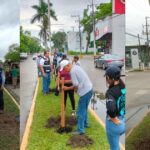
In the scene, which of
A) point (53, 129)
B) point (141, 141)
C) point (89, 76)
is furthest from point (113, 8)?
point (141, 141)

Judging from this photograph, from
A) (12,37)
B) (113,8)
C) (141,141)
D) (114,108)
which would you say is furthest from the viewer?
(141,141)

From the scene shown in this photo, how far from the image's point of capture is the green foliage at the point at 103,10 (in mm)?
4600

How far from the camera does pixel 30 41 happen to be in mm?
4383

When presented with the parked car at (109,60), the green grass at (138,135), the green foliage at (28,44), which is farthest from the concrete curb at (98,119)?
the green grass at (138,135)

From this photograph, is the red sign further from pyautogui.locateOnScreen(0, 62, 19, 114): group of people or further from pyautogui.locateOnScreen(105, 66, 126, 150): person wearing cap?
pyautogui.locateOnScreen(0, 62, 19, 114): group of people

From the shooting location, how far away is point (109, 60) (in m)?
4.53

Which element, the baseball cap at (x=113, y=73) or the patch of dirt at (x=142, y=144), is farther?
the patch of dirt at (x=142, y=144)

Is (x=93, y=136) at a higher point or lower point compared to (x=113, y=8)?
lower

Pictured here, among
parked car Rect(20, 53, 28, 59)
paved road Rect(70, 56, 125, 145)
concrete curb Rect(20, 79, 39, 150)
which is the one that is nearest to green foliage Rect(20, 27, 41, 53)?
parked car Rect(20, 53, 28, 59)

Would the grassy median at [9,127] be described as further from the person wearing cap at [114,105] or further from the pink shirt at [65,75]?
the person wearing cap at [114,105]

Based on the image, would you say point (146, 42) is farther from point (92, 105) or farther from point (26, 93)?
point (26, 93)

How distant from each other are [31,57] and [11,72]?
10.4 inches

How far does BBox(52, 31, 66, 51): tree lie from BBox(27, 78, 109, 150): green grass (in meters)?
0.45

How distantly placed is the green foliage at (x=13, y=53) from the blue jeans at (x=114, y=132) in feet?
3.60
